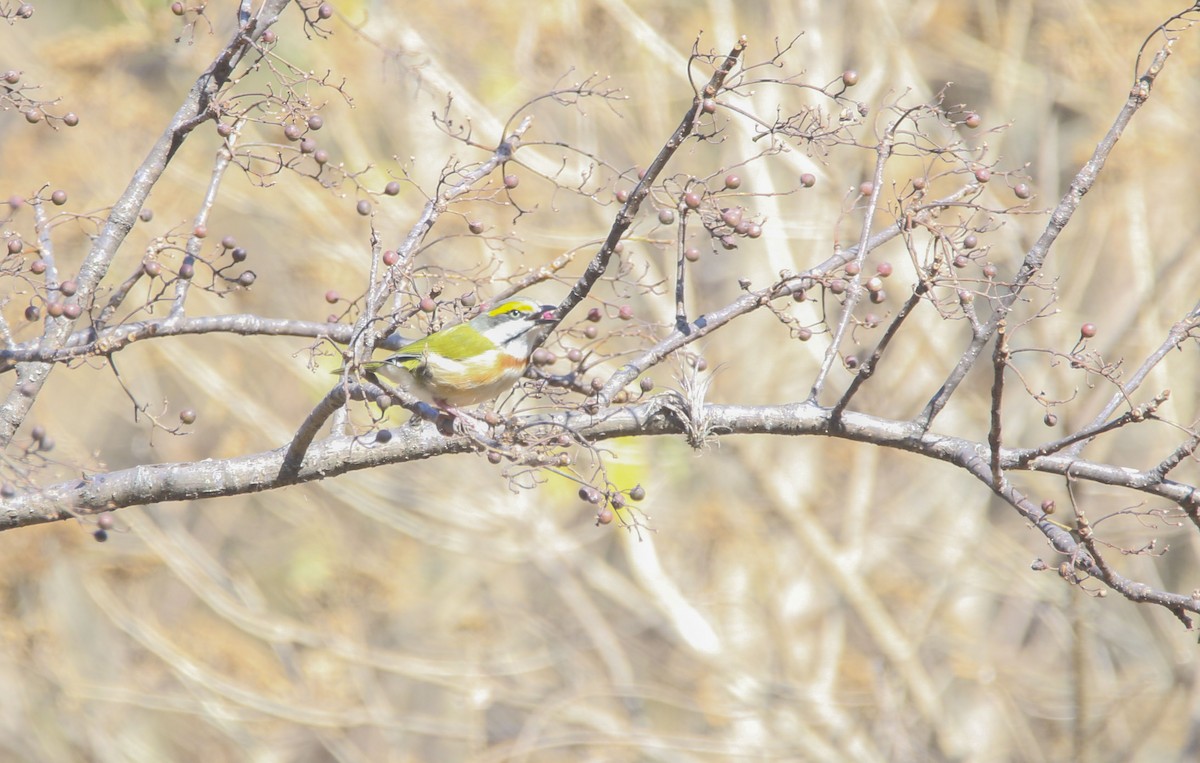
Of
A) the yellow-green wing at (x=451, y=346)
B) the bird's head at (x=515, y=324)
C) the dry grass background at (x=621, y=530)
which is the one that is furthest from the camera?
the dry grass background at (x=621, y=530)

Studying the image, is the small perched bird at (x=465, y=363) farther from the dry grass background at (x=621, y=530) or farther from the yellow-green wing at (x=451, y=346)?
the dry grass background at (x=621, y=530)

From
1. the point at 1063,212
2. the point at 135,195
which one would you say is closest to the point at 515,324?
the point at 135,195

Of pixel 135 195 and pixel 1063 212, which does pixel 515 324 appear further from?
pixel 1063 212

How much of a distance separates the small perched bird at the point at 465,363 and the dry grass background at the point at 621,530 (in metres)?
4.42

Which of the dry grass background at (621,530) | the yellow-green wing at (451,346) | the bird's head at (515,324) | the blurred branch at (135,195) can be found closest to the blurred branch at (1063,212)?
the bird's head at (515,324)

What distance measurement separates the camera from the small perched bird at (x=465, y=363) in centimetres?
420

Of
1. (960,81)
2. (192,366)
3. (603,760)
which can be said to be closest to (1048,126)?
(960,81)

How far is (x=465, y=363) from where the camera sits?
14.2 feet

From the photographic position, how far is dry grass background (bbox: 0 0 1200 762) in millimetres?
8750

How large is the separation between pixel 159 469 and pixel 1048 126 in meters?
7.86

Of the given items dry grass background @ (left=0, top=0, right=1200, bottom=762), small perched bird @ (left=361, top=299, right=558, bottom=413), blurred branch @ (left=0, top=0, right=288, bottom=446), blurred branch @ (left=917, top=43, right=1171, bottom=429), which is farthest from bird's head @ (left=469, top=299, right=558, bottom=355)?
Result: dry grass background @ (left=0, top=0, right=1200, bottom=762)

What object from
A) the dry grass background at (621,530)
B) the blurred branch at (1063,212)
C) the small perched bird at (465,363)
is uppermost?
the dry grass background at (621,530)

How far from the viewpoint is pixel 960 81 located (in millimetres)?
10383

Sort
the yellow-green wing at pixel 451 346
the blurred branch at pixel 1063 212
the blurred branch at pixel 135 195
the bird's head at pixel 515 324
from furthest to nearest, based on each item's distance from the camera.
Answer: the yellow-green wing at pixel 451 346
the bird's head at pixel 515 324
the blurred branch at pixel 135 195
the blurred branch at pixel 1063 212
